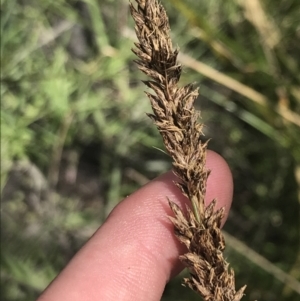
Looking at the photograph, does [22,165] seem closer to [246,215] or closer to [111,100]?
[111,100]

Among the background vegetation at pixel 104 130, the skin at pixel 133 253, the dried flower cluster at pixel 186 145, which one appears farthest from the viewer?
the background vegetation at pixel 104 130

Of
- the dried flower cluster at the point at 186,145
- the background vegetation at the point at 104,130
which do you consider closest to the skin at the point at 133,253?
the dried flower cluster at the point at 186,145

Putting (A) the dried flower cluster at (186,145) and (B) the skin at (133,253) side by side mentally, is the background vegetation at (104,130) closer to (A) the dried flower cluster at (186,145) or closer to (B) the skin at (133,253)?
(B) the skin at (133,253)

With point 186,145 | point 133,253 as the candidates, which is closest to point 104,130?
point 133,253

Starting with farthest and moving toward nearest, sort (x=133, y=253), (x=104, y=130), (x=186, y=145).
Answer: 1. (x=104, y=130)
2. (x=133, y=253)
3. (x=186, y=145)

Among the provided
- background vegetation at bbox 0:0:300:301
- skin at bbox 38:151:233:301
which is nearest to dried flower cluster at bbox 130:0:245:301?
skin at bbox 38:151:233:301

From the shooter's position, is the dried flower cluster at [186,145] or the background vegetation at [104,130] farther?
the background vegetation at [104,130]

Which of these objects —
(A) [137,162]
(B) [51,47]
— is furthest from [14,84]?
(A) [137,162]

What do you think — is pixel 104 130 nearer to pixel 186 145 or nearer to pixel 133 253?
pixel 133 253
